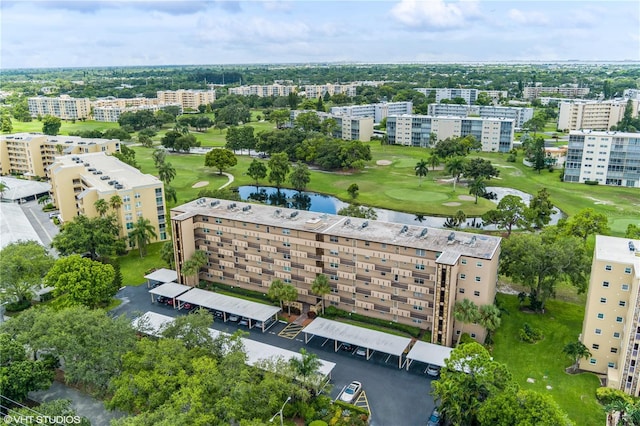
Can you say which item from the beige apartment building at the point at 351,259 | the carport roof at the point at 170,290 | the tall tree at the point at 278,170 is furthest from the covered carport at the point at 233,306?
the tall tree at the point at 278,170

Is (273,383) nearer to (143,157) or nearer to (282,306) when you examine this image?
(282,306)

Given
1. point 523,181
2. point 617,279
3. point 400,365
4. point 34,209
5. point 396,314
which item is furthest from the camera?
Answer: point 523,181

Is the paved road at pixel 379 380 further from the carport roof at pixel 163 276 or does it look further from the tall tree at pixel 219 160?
the tall tree at pixel 219 160

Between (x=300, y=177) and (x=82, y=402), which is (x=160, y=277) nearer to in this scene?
(x=82, y=402)

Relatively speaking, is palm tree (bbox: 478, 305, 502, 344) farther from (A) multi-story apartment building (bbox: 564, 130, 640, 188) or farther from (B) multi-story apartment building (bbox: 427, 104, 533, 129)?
(B) multi-story apartment building (bbox: 427, 104, 533, 129)

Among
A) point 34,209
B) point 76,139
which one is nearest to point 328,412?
point 34,209

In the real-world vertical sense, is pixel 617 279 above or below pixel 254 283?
above
